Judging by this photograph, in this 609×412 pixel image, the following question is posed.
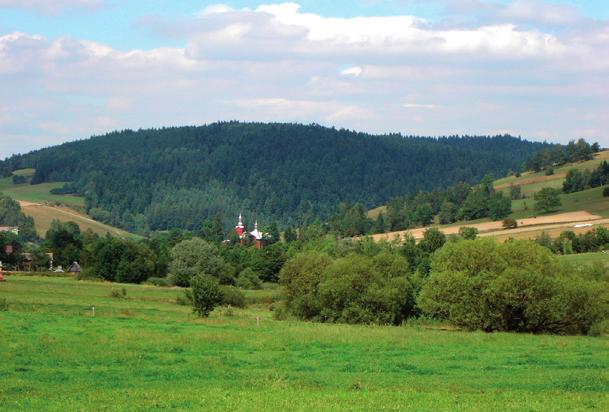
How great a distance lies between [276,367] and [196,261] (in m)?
87.0

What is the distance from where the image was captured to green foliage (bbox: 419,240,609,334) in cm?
5972

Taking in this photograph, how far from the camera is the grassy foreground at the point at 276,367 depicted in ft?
84.9

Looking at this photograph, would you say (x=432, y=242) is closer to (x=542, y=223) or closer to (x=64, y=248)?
(x=542, y=223)

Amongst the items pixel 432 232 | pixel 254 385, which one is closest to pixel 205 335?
pixel 254 385

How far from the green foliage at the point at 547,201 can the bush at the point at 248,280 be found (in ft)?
231

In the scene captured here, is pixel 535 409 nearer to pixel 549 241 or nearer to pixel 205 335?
pixel 205 335

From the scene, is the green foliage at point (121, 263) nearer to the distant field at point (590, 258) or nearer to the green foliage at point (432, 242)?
the green foliage at point (432, 242)

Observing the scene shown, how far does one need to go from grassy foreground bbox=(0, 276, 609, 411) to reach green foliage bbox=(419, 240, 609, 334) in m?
8.09

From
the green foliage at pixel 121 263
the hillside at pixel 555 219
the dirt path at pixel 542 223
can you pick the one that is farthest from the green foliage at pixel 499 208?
the green foliage at pixel 121 263

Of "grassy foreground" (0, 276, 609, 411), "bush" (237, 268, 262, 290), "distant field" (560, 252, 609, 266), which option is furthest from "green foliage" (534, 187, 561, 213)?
"grassy foreground" (0, 276, 609, 411)

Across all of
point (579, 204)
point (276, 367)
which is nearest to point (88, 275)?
point (276, 367)

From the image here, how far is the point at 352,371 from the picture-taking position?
34312 mm

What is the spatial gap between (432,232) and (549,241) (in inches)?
619

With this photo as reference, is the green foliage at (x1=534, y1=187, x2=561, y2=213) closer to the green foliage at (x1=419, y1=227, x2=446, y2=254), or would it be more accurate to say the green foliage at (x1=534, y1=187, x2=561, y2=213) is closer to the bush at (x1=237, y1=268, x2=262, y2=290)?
the green foliage at (x1=419, y1=227, x2=446, y2=254)
